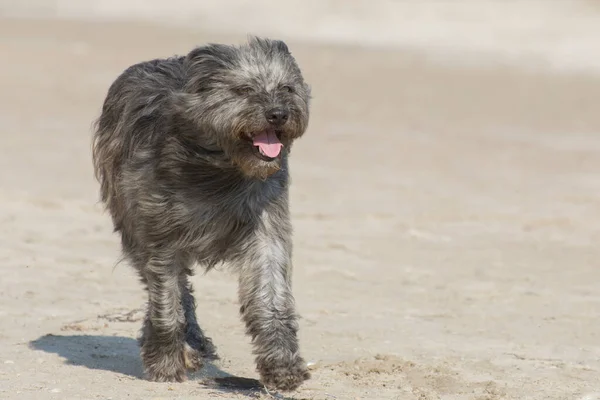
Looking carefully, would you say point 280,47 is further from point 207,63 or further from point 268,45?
point 207,63

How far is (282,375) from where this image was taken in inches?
246

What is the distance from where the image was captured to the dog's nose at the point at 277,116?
603 cm

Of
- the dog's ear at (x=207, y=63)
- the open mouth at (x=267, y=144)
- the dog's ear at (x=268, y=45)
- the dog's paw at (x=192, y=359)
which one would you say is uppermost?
the dog's ear at (x=268, y=45)

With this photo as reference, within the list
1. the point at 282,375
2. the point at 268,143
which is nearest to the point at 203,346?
the point at 282,375

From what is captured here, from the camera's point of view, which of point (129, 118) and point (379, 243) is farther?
point (379, 243)

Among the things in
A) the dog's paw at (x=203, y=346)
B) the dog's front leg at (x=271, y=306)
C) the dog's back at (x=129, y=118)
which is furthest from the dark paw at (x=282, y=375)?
the dog's back at (x=129, y=118)

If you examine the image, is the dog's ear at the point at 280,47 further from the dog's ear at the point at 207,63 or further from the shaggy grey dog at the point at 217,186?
the dog's ear at the point at 207,63

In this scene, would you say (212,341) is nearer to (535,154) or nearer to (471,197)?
(471,197)

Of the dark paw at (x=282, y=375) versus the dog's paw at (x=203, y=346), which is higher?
the dark paw at (x=282, y=375)

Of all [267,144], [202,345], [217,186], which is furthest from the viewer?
[202,345]

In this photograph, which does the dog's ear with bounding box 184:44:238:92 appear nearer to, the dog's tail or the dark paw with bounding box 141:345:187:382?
the dog's tail

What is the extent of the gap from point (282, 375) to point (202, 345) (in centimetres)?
136

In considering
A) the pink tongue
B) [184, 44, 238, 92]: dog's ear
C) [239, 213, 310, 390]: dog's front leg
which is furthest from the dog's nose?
[239, 213, 310, 390]: dog's front leg

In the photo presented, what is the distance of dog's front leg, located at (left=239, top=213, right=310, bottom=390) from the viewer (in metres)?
6.28
